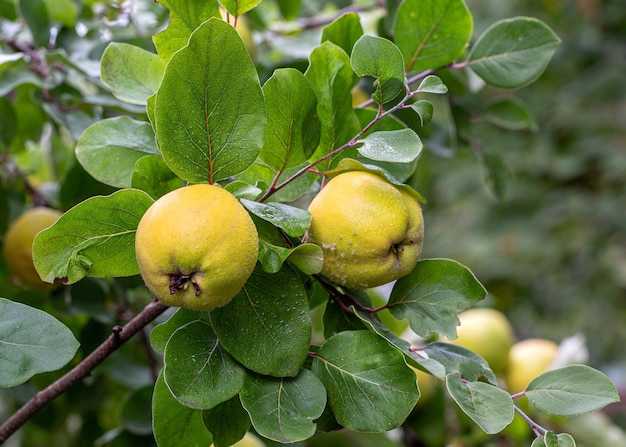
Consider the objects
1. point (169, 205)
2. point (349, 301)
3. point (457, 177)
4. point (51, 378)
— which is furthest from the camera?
point (457, 177)

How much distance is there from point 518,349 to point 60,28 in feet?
3.01

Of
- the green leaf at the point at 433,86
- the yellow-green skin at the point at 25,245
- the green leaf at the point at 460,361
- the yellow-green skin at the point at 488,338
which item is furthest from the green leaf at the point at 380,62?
the yellow-green skin at the point at 488,338

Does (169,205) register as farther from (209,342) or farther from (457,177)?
(457,177)

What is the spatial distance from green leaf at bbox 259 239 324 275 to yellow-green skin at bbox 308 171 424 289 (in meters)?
0.03

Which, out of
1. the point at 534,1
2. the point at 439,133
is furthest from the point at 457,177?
the point at 439,133

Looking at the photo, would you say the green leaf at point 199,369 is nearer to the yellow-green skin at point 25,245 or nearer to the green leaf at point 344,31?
the green leaf at point 344,31

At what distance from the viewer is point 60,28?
1.00 metres

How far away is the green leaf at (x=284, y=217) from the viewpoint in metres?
0.50

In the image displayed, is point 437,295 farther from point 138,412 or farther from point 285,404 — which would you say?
point 138,412

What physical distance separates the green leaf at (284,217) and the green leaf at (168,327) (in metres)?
0.11

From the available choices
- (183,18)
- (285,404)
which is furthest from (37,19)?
(285,404)

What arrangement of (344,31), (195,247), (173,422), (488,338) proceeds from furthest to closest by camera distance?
(488,338) → (344,31) → (173,422) → (195,247)

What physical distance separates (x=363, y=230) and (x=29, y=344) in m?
0.26

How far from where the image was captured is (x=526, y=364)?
3.75 ft
